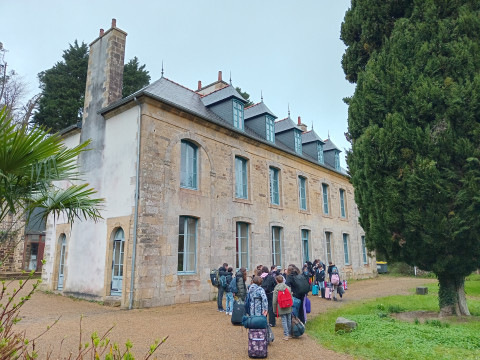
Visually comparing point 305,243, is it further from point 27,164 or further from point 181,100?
point 27,164

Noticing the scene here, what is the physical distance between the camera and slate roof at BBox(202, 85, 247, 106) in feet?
44.9

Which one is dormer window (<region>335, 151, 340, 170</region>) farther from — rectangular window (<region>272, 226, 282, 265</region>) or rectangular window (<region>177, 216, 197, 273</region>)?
rectangular window (<region>177, 216, 197, 273</region>)

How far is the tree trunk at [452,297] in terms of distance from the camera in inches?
314

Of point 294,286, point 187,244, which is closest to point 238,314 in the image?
point 294,286

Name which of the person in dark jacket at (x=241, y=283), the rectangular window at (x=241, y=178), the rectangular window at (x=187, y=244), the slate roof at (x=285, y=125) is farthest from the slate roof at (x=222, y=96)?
the person in dark jacket at (x=241, y=283)

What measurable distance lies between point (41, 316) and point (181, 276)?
3.74 metres

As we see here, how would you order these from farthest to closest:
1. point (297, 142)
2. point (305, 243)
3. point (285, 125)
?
point (285, 125)
point (297, 142)
point (305, 243)

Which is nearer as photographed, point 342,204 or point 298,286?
point 298,286

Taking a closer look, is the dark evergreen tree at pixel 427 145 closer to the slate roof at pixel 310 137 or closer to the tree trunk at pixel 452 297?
the tree trunk at pixel 452 297

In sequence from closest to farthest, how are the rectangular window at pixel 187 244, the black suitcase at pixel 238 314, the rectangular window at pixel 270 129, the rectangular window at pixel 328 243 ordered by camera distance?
the black suitcase at pixel 238 314 → the rectangular window at pixel 187 244 → the rectangular window at pixel 270 129 → the rectangular window at pixel 328 243

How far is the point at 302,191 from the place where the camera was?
1736 centimetres

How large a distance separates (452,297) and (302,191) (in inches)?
384

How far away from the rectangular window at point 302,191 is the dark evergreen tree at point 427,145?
27.0 ft

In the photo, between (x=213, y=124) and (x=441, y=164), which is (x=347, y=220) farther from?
(x=441, y=164)
